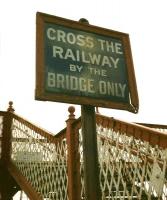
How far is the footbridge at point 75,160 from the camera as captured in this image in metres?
3.46

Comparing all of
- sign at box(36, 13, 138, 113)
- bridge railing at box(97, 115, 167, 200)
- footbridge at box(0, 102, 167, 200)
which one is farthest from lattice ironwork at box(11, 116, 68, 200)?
sign at box(36, 13, 138, 113)

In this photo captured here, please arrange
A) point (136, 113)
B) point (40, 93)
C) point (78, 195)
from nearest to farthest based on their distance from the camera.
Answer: point (40, 93)
point (136, 113)
point (78, 195)

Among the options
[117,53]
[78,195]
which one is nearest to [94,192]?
[117,53]

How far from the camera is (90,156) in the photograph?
2.11 m

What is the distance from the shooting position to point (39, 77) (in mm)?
2049

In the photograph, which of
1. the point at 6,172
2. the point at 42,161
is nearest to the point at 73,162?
the point at 42,161

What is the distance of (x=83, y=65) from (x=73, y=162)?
297 centimetres

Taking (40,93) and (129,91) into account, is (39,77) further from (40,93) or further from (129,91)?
(129,91)

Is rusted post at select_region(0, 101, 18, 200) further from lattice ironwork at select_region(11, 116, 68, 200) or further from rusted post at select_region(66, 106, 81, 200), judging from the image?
rusted post at select_region(66, 106, 81, 200)

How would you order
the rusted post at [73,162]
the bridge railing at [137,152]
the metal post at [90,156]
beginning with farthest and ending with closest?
the rusted post at [73,162], the bridge railing at [137,152], the metal post at [90,156]

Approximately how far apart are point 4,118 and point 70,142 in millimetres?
3484

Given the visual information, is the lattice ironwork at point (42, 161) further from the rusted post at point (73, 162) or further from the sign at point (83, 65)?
the sign at point (83, 65)

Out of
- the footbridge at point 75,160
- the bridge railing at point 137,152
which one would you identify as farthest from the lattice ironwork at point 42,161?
the bridge railing at point 137,152

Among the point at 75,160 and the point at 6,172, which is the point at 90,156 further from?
the point at 6,172
